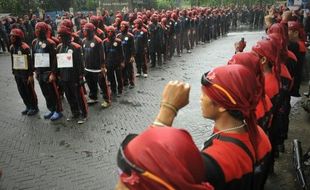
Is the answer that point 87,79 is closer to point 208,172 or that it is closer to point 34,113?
point 34,113

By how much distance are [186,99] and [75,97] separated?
6.71 m

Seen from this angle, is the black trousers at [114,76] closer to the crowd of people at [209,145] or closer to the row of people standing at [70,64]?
the row of people standing at [70,64]

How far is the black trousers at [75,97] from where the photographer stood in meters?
8.12

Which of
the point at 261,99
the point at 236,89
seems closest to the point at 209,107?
the point at 236,89

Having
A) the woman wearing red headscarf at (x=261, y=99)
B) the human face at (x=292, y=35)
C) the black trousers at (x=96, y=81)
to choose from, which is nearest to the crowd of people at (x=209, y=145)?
the woman wearing red headscarf at (x=261, y=99)

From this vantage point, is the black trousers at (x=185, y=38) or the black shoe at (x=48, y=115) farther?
the black trousers at (x=185, y=38)

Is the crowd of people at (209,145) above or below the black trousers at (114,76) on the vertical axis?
above

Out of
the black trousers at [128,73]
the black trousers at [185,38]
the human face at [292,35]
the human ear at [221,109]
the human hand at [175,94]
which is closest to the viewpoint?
the human hand at [175,94]

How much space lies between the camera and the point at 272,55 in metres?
4.36

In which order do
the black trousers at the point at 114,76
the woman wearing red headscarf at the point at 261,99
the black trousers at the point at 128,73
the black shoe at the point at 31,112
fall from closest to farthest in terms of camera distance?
1. the woman wearing red headscarf at the point at 261,99
2. the black shoe at the point at 31,112
3. the black trousers at the point at 114,76
4. the black trousers at the point at 128,73

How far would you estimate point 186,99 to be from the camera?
202 centimetres

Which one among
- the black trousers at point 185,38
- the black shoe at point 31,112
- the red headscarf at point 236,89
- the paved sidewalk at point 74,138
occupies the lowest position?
the paved sidewalk at point 74,138

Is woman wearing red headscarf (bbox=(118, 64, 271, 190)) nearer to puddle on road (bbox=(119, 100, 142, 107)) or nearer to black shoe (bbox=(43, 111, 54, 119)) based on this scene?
black shoe (bbox=(43, 111, 54, 119))

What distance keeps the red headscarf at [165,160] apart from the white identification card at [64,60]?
6.70m
